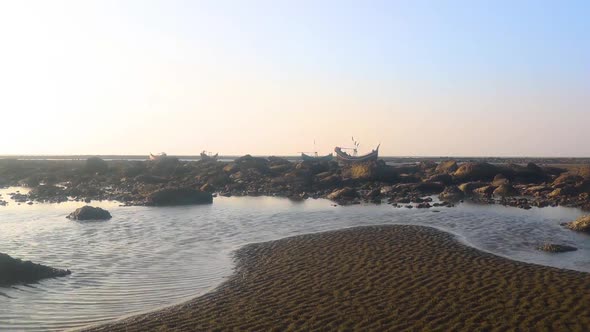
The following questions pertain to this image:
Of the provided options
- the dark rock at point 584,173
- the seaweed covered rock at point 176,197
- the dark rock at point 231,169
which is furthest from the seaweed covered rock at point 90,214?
the dark rock at point 584,173

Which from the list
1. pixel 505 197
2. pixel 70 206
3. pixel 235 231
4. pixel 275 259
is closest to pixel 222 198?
pixel 70 206

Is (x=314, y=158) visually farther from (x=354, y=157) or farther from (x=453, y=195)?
(x=453, y=195)

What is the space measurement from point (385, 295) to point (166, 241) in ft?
42.1

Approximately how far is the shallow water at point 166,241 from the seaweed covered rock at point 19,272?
1.75ft

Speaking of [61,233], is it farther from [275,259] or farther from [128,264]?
[275,259]

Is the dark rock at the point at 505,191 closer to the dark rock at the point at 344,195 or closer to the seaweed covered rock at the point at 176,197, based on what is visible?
the dark rock at the point at 344,195

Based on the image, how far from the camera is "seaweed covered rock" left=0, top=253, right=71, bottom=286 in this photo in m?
15.6

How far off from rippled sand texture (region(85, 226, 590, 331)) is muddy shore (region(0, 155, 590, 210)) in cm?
1893

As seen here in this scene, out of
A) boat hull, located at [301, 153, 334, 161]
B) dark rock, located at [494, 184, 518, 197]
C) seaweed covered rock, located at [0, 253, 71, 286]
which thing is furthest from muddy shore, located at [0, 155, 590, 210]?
boat hull, located at [301, 153, 334, 161]

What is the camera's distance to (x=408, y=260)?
18.4 meters

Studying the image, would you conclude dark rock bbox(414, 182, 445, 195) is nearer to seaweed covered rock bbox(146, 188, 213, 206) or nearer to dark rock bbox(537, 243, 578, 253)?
seaweed covered rock bbox(146, 188, 213, 206)

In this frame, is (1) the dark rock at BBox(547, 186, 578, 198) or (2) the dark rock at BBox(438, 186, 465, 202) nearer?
(1) the dark rock at BBox(547, 186, 578, 198)

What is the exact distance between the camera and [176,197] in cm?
4069

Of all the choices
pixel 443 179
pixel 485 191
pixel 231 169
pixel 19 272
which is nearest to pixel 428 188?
pixel 485 191
